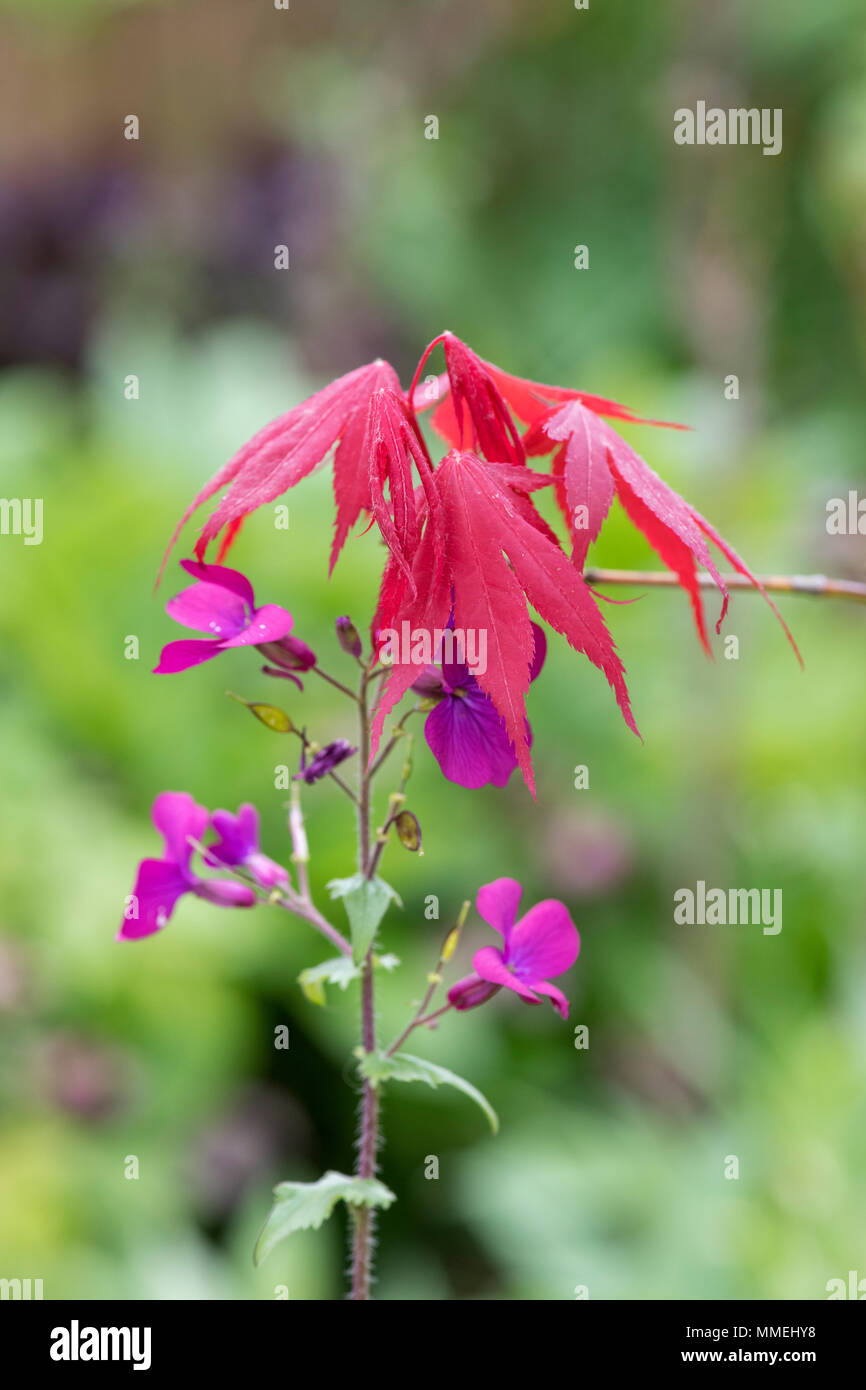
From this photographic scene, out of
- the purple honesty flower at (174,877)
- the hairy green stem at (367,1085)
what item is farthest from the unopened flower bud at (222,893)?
the hairy green stem at (367,1085)

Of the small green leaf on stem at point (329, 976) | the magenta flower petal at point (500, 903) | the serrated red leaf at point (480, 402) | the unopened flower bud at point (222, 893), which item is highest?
the serrated red leaf at point (480, 402)

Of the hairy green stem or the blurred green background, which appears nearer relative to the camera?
the hairy green stem

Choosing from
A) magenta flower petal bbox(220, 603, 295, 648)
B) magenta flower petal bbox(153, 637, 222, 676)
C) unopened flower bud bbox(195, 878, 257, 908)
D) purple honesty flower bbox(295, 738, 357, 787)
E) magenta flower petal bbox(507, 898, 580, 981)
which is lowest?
magenta flower petal bbox(507, 898, 580, 981)

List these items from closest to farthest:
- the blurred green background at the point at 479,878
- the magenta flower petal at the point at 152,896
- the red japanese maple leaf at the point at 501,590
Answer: the red japanese maple leaf at the point at 501,590, the magenta flower petal at the point at 152,896, the blurred green background at the point at 479,878

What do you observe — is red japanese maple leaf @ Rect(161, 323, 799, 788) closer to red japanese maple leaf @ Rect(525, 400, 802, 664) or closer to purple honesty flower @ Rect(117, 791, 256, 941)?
red japanese maple leaf @ Rect(525, 400, 802, 664)

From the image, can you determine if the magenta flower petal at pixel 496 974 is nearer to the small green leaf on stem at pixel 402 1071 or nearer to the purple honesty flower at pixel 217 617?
the small green leaf on stem at pixel 402 1071

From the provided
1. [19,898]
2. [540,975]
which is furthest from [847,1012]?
[540,975]

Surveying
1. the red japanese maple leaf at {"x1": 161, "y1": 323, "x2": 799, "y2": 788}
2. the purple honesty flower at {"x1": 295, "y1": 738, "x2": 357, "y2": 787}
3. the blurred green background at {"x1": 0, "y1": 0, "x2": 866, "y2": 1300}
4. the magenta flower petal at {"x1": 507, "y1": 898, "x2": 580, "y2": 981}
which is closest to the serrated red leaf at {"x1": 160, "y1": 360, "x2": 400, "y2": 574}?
the red japanese maple leaf at {"x1": 161, "y1": 323, "x2": 799, "y2": 788}
